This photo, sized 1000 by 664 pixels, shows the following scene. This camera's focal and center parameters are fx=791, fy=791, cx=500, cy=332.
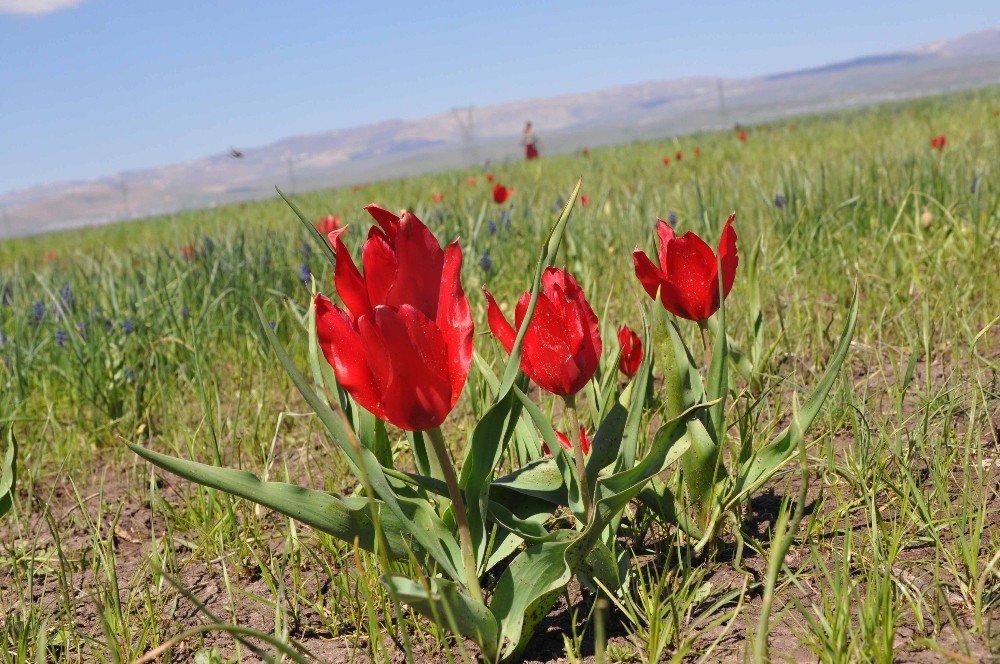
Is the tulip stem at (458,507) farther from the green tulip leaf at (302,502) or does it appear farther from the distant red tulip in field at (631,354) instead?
the distant red tulip in field at (631,354)

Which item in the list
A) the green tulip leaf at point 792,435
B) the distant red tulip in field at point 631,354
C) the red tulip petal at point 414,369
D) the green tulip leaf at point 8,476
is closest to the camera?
the red tulip petal at point 414,369

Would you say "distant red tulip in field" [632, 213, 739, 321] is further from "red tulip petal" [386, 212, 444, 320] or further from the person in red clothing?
the person in red clothing

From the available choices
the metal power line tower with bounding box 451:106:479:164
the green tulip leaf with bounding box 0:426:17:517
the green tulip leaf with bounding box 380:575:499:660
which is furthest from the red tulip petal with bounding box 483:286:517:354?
the metal power line tower with bounding box 451:106:479:164

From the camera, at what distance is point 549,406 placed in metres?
1.80

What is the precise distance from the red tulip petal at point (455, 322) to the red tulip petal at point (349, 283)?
9cm

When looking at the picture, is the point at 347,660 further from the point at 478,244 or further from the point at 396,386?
the point at 478,244

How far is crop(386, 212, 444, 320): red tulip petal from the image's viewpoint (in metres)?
0.90

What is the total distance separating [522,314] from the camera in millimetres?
1022

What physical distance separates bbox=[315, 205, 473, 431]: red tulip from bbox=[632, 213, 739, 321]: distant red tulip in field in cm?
40

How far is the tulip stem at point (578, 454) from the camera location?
1005 millimetres

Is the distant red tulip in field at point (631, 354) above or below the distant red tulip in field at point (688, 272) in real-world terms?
below

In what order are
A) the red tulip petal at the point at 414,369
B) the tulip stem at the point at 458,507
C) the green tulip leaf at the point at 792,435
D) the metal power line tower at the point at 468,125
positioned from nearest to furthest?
the red tulip petal at the point at 414,369, the tulip stem at the point at 458,507, the green tulip leaf at the point at 792,435, the metal power line tower at the point at 468,125

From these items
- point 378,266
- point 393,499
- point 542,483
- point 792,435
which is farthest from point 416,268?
point 792,435

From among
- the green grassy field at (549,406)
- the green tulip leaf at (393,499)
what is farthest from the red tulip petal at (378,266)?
the green grassy field at (549,406)
